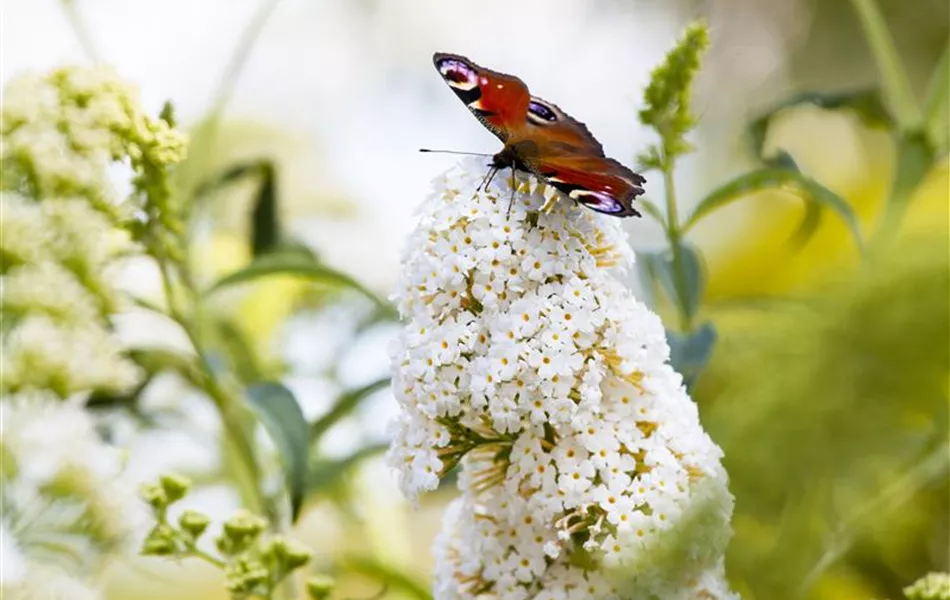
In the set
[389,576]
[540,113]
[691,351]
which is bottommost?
[389,576]

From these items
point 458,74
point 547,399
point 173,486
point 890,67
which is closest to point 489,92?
point 458,74

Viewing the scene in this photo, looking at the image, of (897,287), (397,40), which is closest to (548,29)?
(397,40)

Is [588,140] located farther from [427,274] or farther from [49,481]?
[49,481]

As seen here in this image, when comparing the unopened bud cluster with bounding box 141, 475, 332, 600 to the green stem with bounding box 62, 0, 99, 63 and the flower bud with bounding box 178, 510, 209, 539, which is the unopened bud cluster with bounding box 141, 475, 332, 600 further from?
the green stem with bounding box 62, 0, 99, 63

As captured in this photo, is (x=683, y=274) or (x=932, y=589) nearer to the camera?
(x=932, y=589)

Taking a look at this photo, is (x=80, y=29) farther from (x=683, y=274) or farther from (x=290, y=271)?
(x=683, y=274)

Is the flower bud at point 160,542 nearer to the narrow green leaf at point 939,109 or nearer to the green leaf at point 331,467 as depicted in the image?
the green leaf at point 331,467
